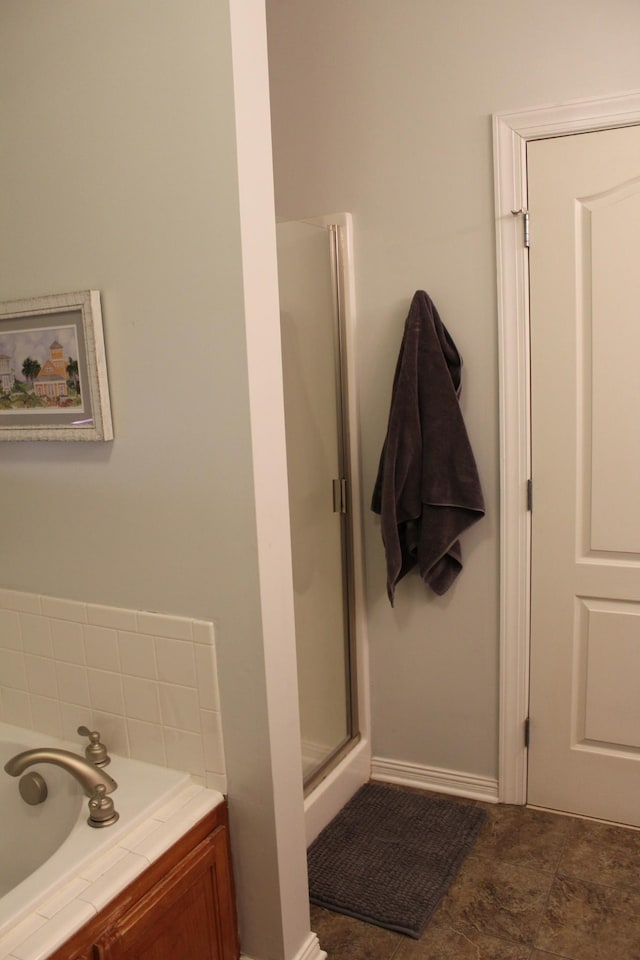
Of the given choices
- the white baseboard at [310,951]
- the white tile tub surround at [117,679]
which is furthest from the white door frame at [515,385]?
the white tile tub surround at [117,679]

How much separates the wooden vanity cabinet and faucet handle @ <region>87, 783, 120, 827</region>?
147 millimetres

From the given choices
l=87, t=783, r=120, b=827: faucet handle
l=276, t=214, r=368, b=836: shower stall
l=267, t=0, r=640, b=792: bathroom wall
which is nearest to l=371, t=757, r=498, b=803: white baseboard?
l=267, t=0, r=640, b=792: bathroom wall

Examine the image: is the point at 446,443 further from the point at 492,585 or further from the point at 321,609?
the point at 321,609

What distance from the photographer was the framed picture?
1.74 metres

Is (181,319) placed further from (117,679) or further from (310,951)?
(310,951)

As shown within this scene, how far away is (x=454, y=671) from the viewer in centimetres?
259

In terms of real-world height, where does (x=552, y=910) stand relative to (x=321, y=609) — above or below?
below

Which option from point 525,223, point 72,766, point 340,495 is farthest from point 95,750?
point 525,223

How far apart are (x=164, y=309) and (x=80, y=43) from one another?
0.62 meters

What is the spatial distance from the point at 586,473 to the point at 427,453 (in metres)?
0.49

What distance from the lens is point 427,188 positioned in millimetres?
2402

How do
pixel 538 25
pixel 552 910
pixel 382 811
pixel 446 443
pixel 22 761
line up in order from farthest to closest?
pixel 382 811
pixel 446 443
pixel 538 25
pixel 552 910
pixel 22 761

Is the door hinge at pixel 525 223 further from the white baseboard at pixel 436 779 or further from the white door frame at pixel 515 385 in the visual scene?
the white baseboard at pixel 436 779

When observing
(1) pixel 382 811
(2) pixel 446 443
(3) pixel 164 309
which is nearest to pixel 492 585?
(2) pixel 446 443
